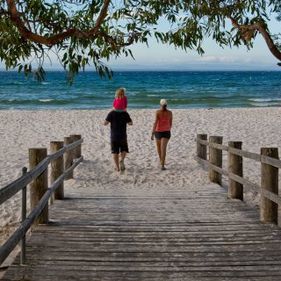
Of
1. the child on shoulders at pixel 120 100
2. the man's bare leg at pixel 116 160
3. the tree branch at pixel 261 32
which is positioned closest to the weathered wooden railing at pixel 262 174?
the tree branch at pixel 261 32

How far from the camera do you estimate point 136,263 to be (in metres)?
5.65

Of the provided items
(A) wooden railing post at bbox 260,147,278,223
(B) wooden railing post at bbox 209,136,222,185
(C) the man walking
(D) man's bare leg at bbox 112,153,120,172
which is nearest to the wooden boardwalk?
(A) wooden railing post at bbox 260,147,278,223

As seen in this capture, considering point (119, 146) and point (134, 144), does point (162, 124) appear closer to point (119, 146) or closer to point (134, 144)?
point (119, 146)

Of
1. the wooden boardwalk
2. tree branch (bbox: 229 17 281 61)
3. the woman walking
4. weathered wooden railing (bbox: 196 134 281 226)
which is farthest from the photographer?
the woman walking

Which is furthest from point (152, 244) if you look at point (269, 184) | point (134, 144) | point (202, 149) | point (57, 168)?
point (134, 144)

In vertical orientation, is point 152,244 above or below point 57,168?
below

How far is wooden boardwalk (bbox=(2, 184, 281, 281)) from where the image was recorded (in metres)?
5.32

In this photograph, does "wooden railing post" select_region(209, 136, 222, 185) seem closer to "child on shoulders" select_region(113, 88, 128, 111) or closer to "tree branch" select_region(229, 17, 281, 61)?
"child on shoulders" select_region(113, 88, 128, 111)

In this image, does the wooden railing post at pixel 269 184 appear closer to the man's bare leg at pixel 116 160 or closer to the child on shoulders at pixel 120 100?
the child on shoulders at pixel 120 100

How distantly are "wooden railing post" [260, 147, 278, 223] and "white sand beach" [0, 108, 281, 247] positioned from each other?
338 centimetres

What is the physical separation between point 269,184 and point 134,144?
1088cm

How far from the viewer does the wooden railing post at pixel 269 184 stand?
734 cm

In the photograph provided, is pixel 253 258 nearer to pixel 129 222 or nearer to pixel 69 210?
pixel 129 222

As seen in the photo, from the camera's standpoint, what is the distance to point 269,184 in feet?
24.2
